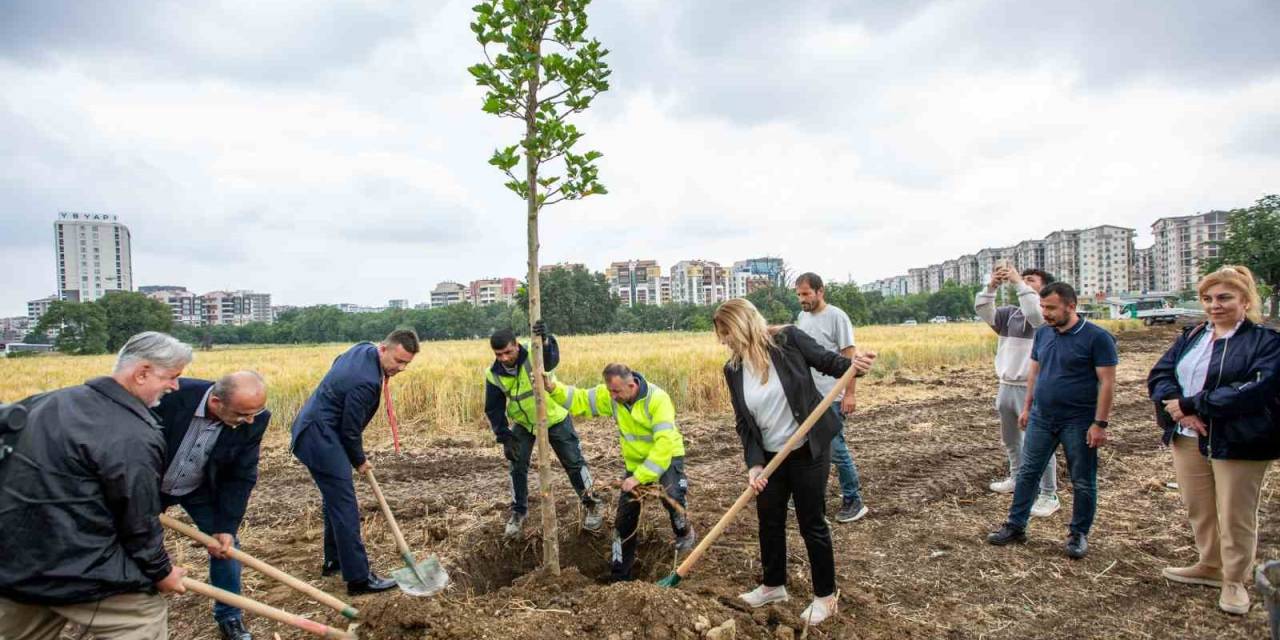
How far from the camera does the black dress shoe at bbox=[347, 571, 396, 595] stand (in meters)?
4.12

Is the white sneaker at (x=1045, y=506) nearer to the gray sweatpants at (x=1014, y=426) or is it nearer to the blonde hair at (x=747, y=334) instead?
the gray sweatpants at (x=1014, y=426)

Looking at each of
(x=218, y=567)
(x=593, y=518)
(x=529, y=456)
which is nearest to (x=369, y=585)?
(x=218, y=567)

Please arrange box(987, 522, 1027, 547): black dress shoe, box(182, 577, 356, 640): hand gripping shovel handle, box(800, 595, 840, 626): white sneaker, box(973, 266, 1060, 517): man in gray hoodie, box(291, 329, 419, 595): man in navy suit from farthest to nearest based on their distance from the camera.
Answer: box(973, 266, 1060, 517): man in gray hoodie < box(987, 522, 1027, 547): black dress shoe < box(291, 329, 419, 595): man in navy suit < box(800, 595, 840, 626): white sneaker < box(182, 577, 356, 640): hand gripping shovel handle

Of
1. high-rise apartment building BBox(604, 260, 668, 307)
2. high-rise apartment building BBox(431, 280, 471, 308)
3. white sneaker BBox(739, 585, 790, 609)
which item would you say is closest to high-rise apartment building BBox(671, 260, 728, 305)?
high-rise apartment building BBox(604, 260, 668, 307)

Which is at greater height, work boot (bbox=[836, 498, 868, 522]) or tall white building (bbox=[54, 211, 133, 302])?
tall white building (bbox=[54, 211, 133, 302])

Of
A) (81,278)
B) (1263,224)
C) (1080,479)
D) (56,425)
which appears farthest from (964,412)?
(81,278)

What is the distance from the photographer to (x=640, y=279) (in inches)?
6206

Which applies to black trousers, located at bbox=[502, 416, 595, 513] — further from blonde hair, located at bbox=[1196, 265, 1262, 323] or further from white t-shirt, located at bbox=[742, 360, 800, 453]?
blonde hair, located at bbox=[1196, 265, 1262, 323]

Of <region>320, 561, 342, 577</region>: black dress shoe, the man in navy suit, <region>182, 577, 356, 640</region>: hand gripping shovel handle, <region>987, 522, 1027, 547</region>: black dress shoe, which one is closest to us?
<region>182, 577, 356, 640</region>: hand gripping shovel handle

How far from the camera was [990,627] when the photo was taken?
11.7 feet

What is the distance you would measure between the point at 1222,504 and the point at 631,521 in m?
3.56

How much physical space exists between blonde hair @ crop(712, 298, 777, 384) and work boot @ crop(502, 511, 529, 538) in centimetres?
278

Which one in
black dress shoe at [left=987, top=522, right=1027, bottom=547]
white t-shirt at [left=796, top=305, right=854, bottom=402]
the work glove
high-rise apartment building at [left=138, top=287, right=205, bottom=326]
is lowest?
black dress shoe at [left=987, top=522, right=1027, bottom=547]

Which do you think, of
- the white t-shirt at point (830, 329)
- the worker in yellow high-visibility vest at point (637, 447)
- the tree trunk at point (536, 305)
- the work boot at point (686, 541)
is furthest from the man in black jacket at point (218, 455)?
the white t-shirt at point (830, 329)
